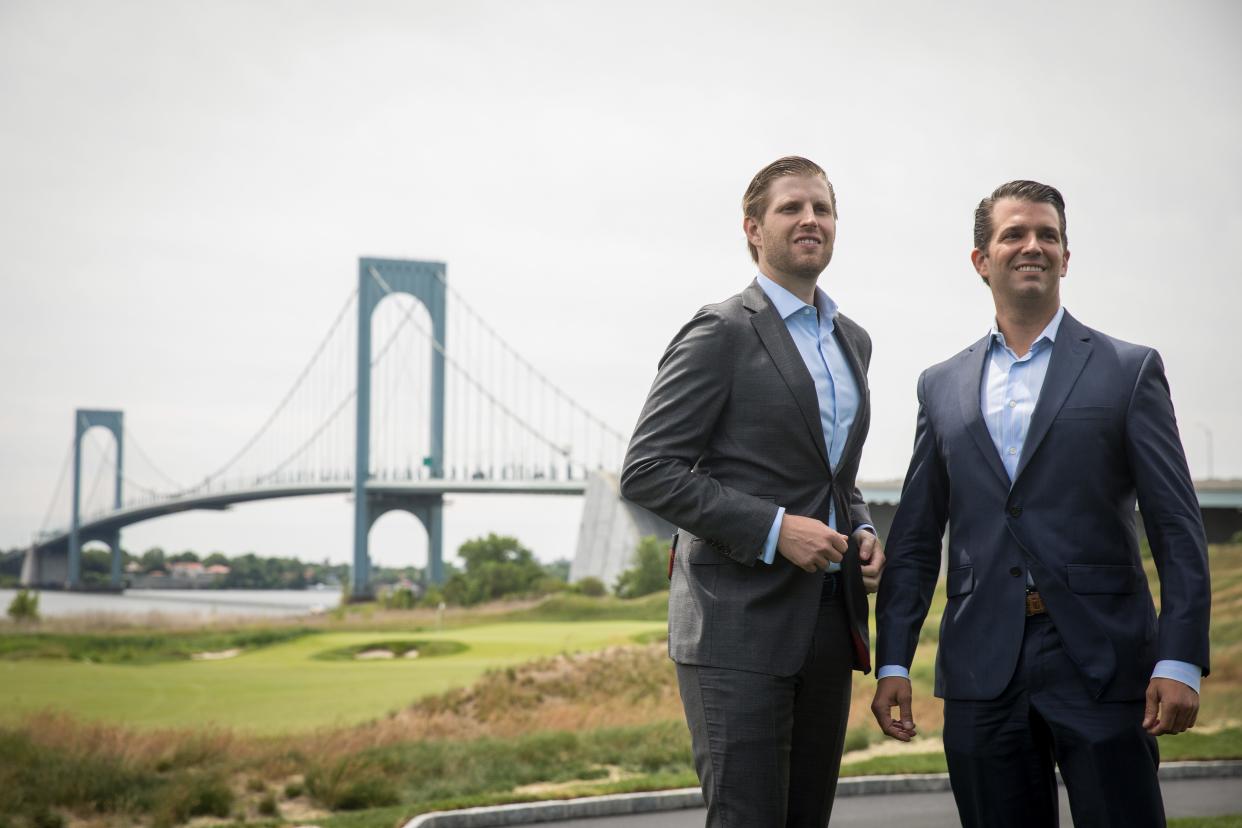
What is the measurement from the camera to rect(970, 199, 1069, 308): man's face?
6.77ft

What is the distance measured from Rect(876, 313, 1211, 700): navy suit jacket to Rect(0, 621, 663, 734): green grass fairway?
7.46m

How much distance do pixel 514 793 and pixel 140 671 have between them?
279 inches

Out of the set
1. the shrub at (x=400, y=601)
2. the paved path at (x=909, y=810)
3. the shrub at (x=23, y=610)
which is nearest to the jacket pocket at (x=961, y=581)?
the paved path at (x=909, y=810)

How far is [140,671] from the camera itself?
1135 cm

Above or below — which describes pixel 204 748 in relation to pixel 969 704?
below

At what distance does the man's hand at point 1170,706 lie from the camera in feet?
5.91

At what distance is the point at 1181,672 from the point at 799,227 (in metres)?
0.96

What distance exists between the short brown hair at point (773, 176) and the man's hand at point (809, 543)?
0.59 m

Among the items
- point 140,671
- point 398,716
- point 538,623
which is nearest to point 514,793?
point 398,716

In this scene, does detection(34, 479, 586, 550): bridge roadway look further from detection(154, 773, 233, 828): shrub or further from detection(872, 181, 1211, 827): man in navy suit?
detection(872, 181, 1211, 827): man in navy suit

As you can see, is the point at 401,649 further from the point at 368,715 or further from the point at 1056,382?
the point at 1056,382

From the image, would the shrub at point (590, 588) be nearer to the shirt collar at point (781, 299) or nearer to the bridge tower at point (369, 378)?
the bridge tower at point (369, 378)

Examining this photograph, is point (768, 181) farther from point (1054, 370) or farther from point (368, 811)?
point (368, 811)

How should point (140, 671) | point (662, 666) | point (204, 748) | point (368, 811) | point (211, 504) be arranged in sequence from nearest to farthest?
point (368, 811) < point (204, 748) < point (662, 666) < point (140, 671) < point (211, 504)
